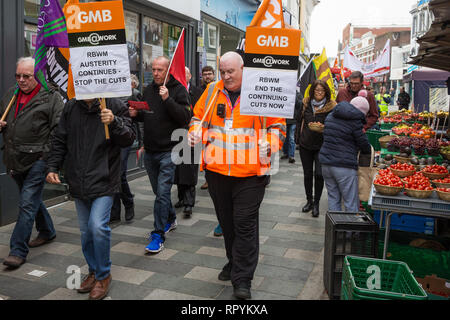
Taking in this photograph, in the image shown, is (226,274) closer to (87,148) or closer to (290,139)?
(87,148)

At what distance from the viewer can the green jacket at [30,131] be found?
487cm

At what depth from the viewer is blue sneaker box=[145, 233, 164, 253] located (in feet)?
17.2

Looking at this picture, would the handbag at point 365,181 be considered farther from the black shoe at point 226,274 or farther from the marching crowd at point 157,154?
the black shoe at point 226,274

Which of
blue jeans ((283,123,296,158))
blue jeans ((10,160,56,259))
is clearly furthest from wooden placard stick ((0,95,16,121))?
blue jeans ((283,123,296,158))

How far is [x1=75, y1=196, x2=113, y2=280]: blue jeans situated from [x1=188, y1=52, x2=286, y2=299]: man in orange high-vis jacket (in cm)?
99

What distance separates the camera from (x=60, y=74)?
15.8ft

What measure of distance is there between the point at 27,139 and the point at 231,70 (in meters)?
2.38

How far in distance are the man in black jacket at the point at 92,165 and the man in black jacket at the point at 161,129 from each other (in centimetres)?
124

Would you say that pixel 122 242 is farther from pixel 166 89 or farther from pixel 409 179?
pixel 409 179

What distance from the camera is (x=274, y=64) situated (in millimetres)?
4074

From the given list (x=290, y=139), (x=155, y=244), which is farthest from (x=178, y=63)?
(x=290, y=139)

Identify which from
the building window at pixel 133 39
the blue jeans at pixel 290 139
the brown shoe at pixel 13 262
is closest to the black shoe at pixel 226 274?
the brown shoe at pixel 13 262
